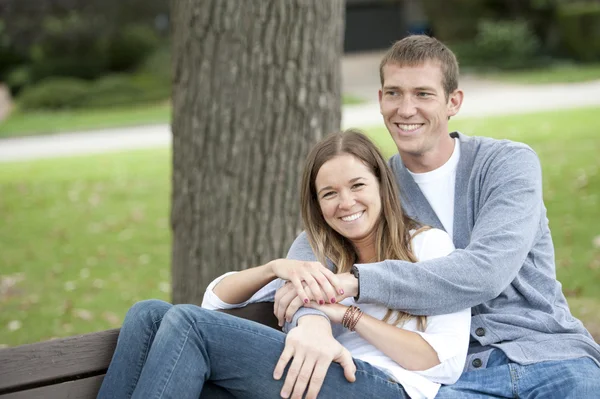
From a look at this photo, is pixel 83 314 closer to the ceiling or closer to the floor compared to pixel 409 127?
closer to the floor

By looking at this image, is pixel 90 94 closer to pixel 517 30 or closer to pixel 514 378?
pixel 517 30

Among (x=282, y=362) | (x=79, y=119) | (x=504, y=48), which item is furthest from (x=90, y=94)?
(x=282, y=362)

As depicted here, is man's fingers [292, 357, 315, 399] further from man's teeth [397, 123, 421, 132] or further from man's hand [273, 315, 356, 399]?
man's teeth [397, 123, 421, 132]

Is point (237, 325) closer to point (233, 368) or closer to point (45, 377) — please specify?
point (233, 368)

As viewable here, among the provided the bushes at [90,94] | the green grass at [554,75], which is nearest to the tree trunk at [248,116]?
the green grass at [554,75]

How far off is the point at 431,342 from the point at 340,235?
573 millimetres

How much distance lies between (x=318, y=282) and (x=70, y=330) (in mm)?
3695

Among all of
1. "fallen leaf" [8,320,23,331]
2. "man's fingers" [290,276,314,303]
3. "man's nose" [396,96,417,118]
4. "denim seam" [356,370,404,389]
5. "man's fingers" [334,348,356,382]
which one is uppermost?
"man's nose" [396,96,417,118]

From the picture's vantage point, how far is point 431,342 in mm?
2625

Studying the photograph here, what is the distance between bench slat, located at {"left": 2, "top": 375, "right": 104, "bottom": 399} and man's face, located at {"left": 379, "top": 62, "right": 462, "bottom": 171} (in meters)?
1.31

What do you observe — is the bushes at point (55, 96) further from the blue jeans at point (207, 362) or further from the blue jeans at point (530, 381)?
the blue jeans at point (530, 381)

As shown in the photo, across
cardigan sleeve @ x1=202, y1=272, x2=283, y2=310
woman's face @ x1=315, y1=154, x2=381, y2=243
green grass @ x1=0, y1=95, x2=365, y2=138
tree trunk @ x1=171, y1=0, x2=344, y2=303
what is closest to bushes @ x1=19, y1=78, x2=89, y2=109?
green grass @ x1=0, y1=95, x2=365, y2=138

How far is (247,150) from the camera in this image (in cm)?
419

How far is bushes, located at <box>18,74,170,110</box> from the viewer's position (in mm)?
22125
